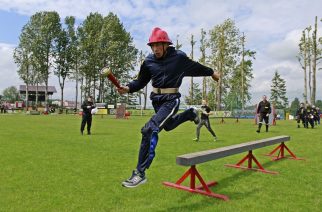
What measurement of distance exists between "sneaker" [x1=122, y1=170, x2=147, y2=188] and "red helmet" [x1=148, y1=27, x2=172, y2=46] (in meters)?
2.10

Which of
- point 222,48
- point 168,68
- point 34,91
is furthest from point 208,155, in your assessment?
point 34,91

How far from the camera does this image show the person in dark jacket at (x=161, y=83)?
534cm

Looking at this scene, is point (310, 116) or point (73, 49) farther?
point (73, 49)

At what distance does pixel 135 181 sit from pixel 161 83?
1.67 meters

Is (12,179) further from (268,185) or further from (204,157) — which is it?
(268,185)

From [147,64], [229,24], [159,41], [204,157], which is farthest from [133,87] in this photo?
[229,24]

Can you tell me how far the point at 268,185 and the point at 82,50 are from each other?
68.3 meters

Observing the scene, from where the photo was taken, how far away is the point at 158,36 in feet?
17.7

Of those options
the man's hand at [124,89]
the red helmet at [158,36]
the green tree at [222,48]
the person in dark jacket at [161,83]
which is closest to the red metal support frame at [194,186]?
the person in dark jacket at [161,83]

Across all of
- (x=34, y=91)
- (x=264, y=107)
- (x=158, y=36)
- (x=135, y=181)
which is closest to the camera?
(x=135, y=181)

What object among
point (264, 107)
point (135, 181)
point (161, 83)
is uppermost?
point (161, 83)

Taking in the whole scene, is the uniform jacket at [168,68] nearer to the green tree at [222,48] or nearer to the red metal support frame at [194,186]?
the red metal support frame at [194,186]

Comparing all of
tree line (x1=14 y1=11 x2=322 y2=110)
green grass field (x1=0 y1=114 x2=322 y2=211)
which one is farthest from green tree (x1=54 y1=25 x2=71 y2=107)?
green grass field (x1=0 y1=114 x2=322 y2=211)

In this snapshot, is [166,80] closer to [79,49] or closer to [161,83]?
[161,83]
